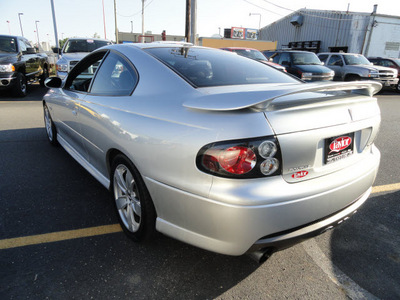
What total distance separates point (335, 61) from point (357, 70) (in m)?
1.44

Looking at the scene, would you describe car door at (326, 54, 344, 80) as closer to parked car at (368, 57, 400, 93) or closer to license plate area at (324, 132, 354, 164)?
parked car at (368, 57, 400, 93)

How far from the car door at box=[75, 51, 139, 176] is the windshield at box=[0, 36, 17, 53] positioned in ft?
28.3

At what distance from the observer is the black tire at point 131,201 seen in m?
2.08

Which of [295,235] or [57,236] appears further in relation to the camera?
[57,236]

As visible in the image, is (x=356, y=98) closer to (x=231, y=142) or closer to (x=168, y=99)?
(x=231, y=142)

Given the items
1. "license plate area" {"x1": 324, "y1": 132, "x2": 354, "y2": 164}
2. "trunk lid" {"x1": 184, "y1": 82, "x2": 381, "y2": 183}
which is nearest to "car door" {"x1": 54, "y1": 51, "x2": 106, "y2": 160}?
"trunk lid" {"x1": 184, "y1": 82, "x2": 381, "y2": 183}

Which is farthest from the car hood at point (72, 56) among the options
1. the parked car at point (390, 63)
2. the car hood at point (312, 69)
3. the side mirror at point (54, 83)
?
the parked car at point (390, 63)

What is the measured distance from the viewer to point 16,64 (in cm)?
923

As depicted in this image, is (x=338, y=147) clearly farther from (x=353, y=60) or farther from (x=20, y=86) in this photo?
(x=353, y=60)

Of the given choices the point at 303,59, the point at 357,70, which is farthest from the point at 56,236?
the point at 357,70

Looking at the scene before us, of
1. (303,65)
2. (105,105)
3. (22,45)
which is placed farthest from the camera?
(303,65)

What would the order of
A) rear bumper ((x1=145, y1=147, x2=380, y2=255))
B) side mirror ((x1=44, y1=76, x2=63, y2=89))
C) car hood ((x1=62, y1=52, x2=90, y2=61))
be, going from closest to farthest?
rear bumper ((x1=145, y1=147, x2=380, y2=255)) < side mirror ((x1=44, y1=76, x2=63, y2=89)) < car hood ((x1=62, y1=52, x2=90, y2=61))

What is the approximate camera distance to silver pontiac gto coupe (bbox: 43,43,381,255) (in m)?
1.59

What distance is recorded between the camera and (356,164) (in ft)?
6.72
